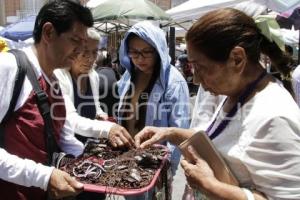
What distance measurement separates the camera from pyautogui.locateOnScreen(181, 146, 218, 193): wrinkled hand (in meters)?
1.47

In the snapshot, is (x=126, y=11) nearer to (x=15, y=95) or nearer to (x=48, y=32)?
(x=48, y=32)

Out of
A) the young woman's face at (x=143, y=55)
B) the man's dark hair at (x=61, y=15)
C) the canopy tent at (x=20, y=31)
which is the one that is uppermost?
the man's dark hair at (x=61, y=15)

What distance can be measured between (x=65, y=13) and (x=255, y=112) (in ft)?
3.12

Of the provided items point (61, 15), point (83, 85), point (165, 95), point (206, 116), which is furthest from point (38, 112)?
point (83, 85)

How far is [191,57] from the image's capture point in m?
1.59

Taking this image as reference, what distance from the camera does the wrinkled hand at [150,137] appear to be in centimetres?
215

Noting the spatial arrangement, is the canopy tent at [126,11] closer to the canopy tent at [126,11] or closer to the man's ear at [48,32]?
the canopy tent at [126,11]

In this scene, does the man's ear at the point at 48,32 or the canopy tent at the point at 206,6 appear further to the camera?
the canopy tent at the point at 206,6

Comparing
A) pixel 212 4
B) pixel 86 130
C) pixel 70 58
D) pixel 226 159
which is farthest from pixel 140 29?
pixel 212 4

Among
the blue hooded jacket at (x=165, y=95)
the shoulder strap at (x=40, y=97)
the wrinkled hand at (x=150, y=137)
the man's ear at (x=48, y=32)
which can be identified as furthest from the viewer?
the blue hooded jacket at (x=165, y=95)

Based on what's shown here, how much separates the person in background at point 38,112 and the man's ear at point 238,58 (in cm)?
75

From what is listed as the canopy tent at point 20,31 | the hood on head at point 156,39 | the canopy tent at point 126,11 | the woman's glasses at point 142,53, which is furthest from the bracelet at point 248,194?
the canopy tent at point 20,31

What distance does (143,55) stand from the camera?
9.64ft

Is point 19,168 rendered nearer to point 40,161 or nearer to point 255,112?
point 40,161
